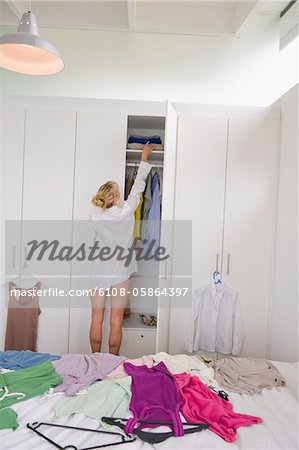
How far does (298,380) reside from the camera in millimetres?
1997

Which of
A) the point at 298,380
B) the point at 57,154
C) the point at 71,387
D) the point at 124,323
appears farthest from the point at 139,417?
the point at 57,154

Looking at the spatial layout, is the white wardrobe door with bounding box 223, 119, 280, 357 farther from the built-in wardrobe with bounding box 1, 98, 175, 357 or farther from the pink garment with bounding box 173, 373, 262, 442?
the pink garment with bounding box 173, 373, 262, 442

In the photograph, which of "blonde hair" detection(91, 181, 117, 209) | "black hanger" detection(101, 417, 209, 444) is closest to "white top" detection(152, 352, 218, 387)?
"black hanger" detection(101, 417, 209, 444)

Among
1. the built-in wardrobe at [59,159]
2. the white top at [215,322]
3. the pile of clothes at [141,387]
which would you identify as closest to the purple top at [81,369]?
the pile of clothes at [141,387]

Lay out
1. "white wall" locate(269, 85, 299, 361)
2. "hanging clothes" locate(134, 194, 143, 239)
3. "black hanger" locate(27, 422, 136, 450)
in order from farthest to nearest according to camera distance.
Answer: "hanging clothes" locate(134, 194, 143, 239), "white wall" locate(269, 85, 299, 361), "black hanger" locate(27, 422, 136, 450)

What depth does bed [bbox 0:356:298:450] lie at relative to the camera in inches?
57.9

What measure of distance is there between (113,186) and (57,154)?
23.2 inches

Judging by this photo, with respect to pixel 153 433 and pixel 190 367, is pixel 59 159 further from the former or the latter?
pixel 153 433

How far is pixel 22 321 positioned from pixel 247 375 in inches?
80.3

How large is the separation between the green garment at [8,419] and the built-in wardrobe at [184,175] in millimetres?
1667

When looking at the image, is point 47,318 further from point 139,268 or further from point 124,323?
point 139,268

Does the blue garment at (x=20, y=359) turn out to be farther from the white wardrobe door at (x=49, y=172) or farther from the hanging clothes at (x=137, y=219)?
the hanging clothes at (x=137, y=219)

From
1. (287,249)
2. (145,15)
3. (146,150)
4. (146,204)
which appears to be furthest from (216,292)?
(145,15)

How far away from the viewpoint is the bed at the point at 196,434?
147 centimetres
